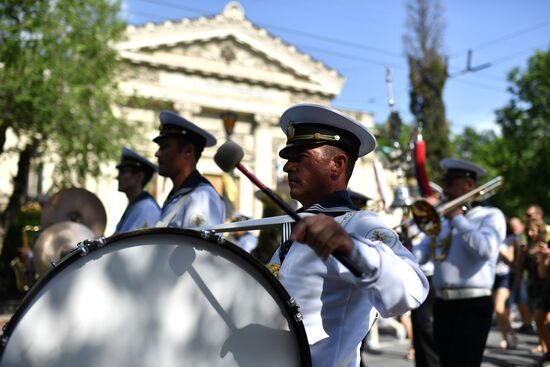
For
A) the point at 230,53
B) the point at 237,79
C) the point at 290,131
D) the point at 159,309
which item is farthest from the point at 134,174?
the point at 230,53

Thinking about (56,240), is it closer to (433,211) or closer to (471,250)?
(433,211)

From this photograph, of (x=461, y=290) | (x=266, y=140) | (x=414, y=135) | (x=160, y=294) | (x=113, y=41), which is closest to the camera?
(x=160, y=294)

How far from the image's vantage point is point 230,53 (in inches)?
1383

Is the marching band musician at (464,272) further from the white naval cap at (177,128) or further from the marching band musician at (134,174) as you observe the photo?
the marching band musician at (134,174)

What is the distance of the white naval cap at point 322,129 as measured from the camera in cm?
240

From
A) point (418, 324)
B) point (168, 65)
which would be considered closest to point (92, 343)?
point (418, 324)

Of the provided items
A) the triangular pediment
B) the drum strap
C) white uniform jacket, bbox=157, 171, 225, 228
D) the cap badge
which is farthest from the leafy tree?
the triangular pediment

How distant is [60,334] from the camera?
70.4 inches

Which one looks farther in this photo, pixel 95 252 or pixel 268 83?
pixel 268 83

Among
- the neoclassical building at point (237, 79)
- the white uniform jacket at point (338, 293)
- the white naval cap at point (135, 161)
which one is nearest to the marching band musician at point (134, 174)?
the white naval cap at point (135, 161)

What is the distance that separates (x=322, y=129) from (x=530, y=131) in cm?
3317

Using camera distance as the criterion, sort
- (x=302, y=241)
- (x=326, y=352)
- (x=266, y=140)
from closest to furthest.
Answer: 1. (x=302, y=241)
2. (x=326, y=352)
3. (x=266, y=140)

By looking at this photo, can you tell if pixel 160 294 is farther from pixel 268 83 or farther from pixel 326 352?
pixel 268 83

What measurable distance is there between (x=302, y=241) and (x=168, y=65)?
31.6 meters
